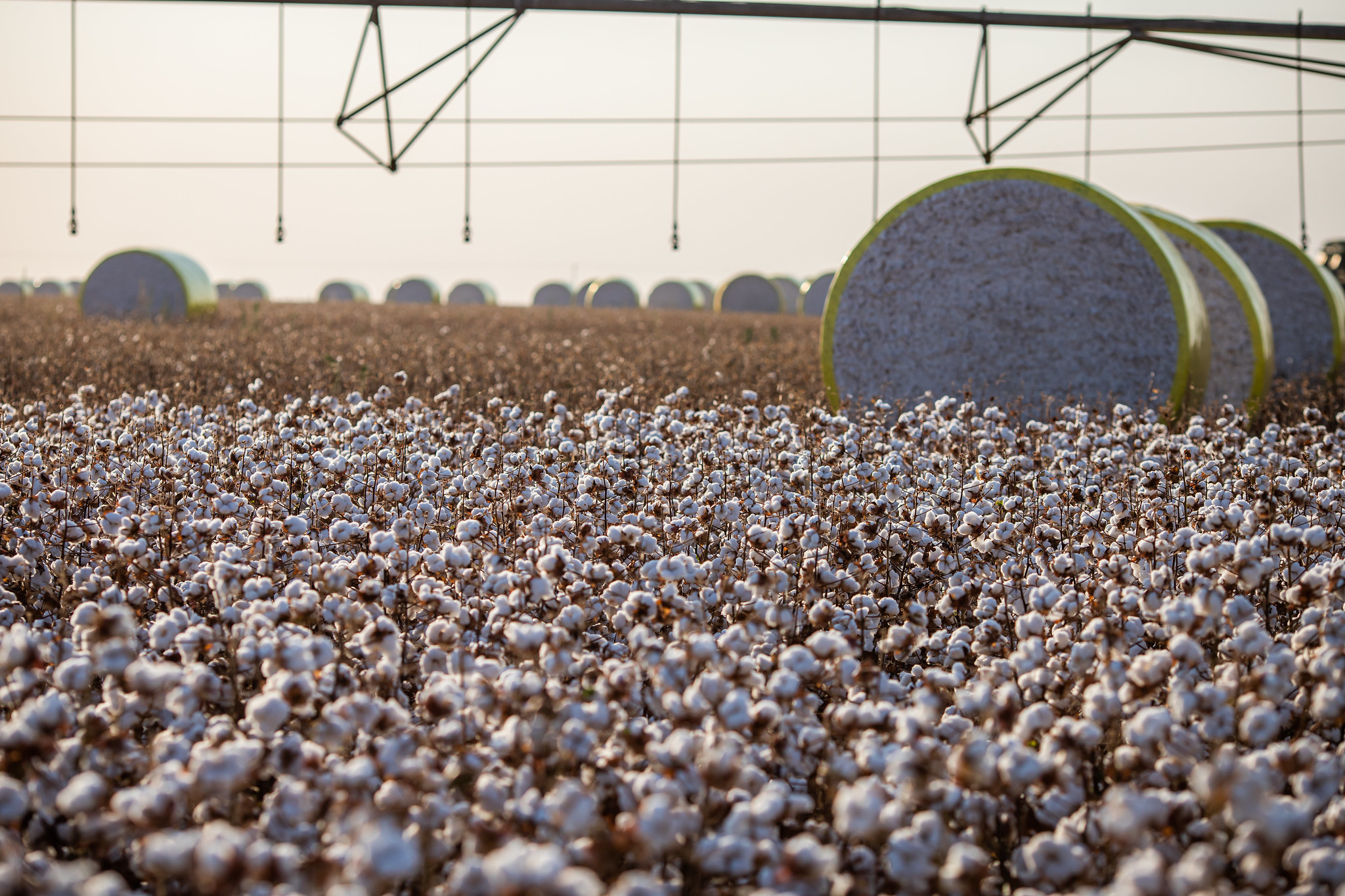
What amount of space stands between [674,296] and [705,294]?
8.47ft

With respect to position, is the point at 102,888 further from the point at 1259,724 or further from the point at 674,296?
the point at 674,296

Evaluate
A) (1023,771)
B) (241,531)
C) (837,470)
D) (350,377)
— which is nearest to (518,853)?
(1023,771)

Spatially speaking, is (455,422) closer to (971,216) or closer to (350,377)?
(350,377)

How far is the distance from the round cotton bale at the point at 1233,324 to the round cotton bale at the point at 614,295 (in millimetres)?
25660

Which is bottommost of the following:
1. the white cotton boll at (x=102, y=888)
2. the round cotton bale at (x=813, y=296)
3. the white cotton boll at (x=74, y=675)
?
the white cotton boll at (x=102, y=888)

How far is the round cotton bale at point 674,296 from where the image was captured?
3581 cm

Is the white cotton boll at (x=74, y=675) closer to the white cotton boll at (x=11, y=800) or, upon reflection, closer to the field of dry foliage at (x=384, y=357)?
the white cotton boll at (x=11, y=800)

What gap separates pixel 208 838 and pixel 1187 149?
65.3 ft

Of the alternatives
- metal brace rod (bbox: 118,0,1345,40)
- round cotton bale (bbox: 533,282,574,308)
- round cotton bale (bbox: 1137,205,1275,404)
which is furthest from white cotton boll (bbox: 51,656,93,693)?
round cotton bale (bbox: 533,282,574,308)

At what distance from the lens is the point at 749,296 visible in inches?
1328

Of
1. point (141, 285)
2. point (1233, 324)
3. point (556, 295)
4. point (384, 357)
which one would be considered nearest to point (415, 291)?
point (556, 295)

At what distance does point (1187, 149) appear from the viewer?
1883cm

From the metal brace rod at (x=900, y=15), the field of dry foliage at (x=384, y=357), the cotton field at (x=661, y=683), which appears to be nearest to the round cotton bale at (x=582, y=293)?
the field of dry foliage at (x=384, y=357)

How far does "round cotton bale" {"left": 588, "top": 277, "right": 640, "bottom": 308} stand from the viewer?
117 feet
